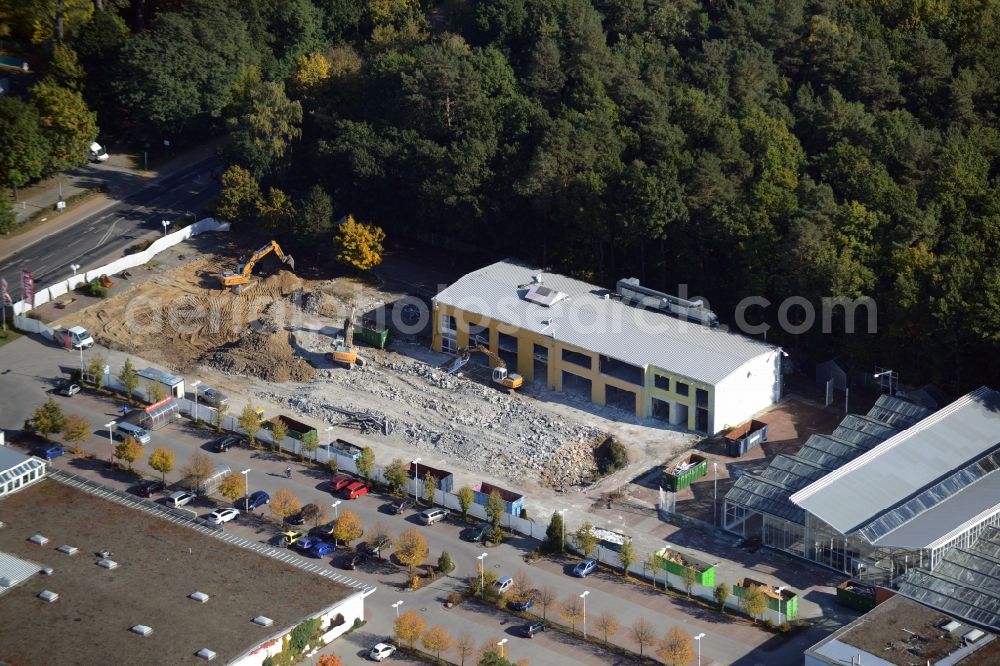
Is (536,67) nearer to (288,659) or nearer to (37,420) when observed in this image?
(37,420)

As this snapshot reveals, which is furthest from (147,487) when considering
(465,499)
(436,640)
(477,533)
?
(436,640)

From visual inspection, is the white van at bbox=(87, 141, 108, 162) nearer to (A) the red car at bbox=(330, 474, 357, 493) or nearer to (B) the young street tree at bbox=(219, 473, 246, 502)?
(B) the young street tree at bbox=(219, 473, 246, 502)

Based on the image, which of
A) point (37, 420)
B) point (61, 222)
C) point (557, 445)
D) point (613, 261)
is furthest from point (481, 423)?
point (61, 222)

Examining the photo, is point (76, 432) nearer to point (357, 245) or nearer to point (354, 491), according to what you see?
point (354, 491)

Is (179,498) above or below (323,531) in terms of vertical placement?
above

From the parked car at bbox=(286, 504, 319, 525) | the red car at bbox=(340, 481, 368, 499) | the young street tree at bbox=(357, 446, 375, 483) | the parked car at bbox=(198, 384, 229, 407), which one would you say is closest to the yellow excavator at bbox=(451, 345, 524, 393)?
the young street tree at bbox=(357, 446, 375, 483)

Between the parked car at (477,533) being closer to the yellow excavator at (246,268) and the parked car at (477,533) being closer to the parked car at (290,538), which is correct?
the parked car at (290,538)
